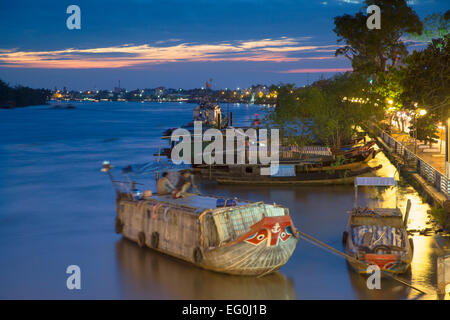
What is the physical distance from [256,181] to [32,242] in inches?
466

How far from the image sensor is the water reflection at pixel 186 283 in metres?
11.9

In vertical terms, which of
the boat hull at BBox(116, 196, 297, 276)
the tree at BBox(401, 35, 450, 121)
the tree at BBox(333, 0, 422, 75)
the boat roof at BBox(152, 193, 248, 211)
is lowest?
the boat hull at BBox(116, 196, 297, 276)

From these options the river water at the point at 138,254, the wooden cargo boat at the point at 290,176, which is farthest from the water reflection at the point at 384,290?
the wooden cargo boat at the point at 290,176

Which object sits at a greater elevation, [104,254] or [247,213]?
[247,213]

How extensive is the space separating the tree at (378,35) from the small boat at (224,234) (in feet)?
133

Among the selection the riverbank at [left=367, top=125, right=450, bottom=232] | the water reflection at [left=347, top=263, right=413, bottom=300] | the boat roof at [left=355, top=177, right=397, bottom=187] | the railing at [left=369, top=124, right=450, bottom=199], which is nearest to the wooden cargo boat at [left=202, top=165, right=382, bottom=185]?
the riverbank at [left=367, top=125, right=450, bottom=232]

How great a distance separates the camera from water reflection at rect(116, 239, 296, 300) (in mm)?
11914

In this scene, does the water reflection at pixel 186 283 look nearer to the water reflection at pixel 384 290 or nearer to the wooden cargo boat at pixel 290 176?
the water reflection at pixel 384 290

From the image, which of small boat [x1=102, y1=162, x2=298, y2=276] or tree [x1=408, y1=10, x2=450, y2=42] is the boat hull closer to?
small boat [x1=102, y1=162, x2=298, y2=276]

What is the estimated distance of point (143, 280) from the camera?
13289 millimetres

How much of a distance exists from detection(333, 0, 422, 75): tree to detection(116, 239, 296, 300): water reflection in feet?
135

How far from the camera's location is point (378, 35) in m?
50.7

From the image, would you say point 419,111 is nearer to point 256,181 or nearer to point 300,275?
point 256,181
